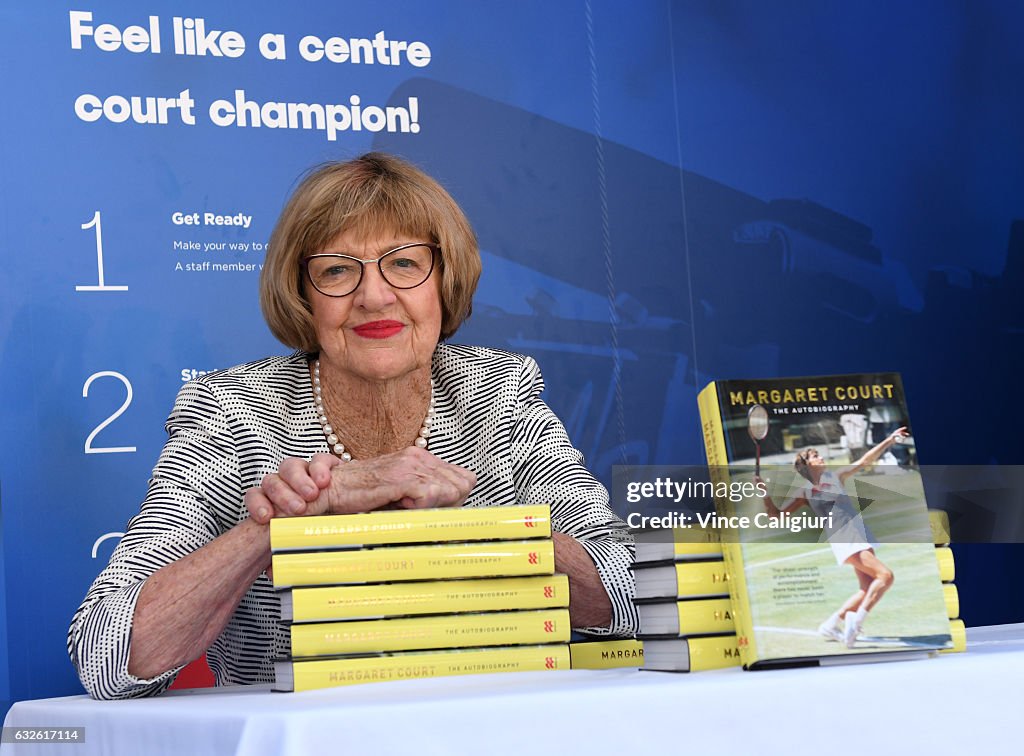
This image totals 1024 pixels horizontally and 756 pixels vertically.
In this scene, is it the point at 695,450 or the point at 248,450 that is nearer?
the point at 248,450

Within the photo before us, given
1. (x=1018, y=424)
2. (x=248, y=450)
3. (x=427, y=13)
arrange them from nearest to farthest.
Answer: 1. (x=248, y=450)
2. (x=427, y=13)
3. (x=1018, y=424)

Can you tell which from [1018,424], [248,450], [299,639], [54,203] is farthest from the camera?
[1018,424]

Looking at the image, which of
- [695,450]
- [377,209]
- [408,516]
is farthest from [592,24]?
[408,516]

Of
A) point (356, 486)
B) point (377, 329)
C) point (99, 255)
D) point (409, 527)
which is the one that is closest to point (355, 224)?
point (377, 329)

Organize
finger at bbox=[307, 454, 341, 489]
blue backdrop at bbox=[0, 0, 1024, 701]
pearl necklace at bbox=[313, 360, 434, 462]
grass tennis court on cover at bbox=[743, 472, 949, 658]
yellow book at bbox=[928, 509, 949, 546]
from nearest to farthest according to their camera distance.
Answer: grass tennis court on cover at bbox=[743, 472, 949, 658]
yellow book at bbox=[928, 509, 949, 546]
finger at bbox=[307, 454, 341, 489]
pearl necklace at bbox=[313, 360, 434, 462]
blue backdrop at bbox=[0, 0, 1024, 701]

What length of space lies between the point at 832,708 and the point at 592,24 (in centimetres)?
360

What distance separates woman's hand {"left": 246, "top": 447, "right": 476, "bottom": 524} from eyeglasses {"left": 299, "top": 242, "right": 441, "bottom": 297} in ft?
1.63

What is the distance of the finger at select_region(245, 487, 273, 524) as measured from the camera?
169 cm

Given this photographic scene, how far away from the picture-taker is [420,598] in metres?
1.46

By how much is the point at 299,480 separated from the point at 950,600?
0.85m

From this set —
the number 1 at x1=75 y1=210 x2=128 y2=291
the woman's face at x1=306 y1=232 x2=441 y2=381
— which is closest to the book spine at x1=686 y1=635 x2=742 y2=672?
the woman's face at x1=306 y1=232 x2=441 y2=381

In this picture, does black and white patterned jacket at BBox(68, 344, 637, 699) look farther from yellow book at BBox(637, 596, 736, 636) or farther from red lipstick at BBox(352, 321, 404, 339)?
yellow book at BBox(637, 596, 736, 636)

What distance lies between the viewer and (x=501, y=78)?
4.35m

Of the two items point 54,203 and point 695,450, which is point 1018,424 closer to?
point 695,450
